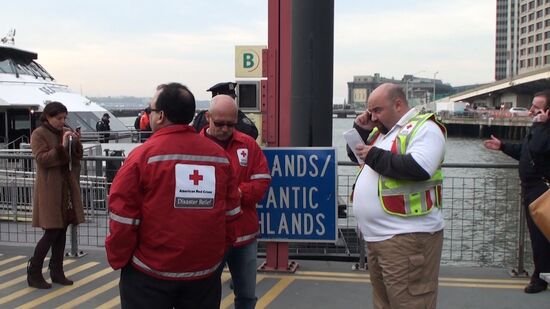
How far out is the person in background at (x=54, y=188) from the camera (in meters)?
5.14

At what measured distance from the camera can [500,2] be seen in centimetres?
16712

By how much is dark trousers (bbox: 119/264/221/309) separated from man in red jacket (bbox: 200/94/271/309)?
3.45 feet

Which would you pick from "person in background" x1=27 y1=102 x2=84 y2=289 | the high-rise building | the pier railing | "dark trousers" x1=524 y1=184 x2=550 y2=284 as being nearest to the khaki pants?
"dark trousers" x1=524 y1=184 x2=550 y2=284

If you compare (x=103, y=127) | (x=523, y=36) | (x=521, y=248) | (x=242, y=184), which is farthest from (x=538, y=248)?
(x=523, y=36)

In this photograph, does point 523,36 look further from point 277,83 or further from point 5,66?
point 277,83

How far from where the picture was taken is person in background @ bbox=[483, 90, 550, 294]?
487 centimetres

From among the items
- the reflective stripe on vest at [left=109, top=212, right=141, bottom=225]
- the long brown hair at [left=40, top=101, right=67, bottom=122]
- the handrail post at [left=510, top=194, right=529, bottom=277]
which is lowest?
the handrail post at [left=510, top=194, right=529, bottom=277]

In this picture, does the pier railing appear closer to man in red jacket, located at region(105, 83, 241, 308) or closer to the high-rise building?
man in red jacket, located at region(105, 83, 241, 308)

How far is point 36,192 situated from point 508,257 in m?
5.37

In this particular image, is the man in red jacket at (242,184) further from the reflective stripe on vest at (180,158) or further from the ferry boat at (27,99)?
the ferry boat at (27,99)

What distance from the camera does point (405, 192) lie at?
3.11m

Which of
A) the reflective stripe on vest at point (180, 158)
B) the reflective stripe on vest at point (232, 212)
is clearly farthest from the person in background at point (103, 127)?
the reflective stripe on vest at point (180, 158)

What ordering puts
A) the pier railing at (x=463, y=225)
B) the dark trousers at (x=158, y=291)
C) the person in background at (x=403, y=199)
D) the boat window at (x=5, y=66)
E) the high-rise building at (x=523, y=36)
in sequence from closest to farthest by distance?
the dark trousers at (x=158, y=291) → the person in background at (x=403, y=199) → the pier railing at (x=463, y=225) → the boat window at (x=5, y=66) → the high-rise building at (x=523, y=36)

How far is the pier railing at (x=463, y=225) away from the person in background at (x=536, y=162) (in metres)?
0.50
